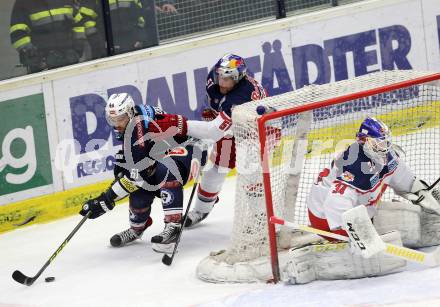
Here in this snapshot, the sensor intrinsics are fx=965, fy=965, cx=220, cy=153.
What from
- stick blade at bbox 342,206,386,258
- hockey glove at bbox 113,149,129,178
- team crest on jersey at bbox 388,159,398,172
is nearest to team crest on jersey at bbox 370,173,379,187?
team crest on jersey at bbox 388,159,398,172

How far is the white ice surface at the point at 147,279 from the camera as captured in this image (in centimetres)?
419

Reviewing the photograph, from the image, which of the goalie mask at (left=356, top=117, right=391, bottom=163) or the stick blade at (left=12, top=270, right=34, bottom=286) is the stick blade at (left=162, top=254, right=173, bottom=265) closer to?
the stick blade at (left=12, top=270, right=34, bottom=286)

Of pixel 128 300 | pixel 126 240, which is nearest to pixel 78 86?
pixel 126 240

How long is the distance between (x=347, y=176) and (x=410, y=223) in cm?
47

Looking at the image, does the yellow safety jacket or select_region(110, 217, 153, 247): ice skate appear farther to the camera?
the yellow safety jacket

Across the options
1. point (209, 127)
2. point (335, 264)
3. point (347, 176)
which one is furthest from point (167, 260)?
point (347, 176)

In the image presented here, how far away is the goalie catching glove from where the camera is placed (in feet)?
15.6

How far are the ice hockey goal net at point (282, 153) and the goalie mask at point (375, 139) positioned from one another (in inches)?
5.9

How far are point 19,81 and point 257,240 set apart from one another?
9.10 feet

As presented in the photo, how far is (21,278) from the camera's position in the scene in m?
5.19

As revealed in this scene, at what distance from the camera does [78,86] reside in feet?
22.7

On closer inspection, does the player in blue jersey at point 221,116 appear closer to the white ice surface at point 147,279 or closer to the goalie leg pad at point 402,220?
the white ice surface at point 147,279

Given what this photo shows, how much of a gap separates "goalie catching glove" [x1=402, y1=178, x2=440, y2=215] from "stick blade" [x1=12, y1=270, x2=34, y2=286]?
6.69 ft

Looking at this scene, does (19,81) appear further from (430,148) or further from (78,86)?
(430,148)
